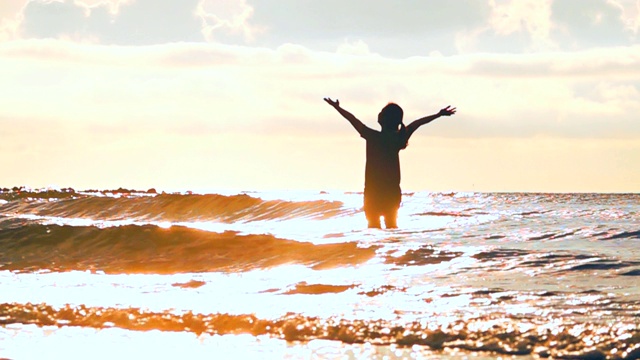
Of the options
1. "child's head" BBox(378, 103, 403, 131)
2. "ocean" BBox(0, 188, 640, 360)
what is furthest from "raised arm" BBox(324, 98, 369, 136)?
"ocean" BBox(0, 188, 640, 360)

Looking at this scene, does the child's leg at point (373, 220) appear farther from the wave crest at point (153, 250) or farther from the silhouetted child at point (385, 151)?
the wave crest at point (153, 250)

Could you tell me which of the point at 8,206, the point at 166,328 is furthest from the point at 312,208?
the point at 166,328

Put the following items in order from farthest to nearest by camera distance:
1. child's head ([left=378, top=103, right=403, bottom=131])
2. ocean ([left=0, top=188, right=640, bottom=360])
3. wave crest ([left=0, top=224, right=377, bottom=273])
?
child's head ([left=378, top=103, right=403, bottom=131]) < wave crest ([left=0, top=224, right=377, bottom=273]) < ocean ([left=0, top=188, right=640, bottom=360])

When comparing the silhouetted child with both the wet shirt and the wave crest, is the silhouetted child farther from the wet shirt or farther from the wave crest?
the wave crest

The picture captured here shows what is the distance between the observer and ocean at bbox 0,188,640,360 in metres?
5.02

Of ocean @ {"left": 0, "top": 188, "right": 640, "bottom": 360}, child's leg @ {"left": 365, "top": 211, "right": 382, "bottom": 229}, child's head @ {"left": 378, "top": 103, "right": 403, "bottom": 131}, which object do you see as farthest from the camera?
child's leg @ {"left": 365, "top": 211, "right": 382, "bottom": 229}

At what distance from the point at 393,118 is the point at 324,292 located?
15.8 feet

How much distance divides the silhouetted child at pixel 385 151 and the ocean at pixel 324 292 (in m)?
0.67

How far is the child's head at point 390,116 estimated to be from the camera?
11.2 metres

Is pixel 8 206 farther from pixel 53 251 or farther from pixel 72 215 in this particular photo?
pixel 53 251

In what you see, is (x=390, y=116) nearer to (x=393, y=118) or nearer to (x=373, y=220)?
(x=393, y=118)

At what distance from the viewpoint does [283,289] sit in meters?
7.20

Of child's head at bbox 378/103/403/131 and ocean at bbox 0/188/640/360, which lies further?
child's head at bbox 378/103/403/131

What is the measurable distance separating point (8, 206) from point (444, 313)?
61.7 ft
